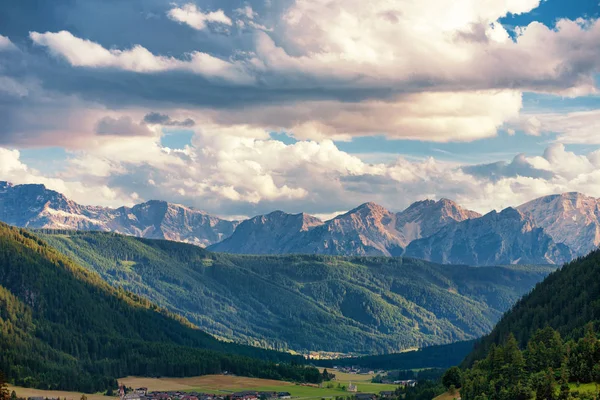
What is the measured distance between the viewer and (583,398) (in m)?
197
